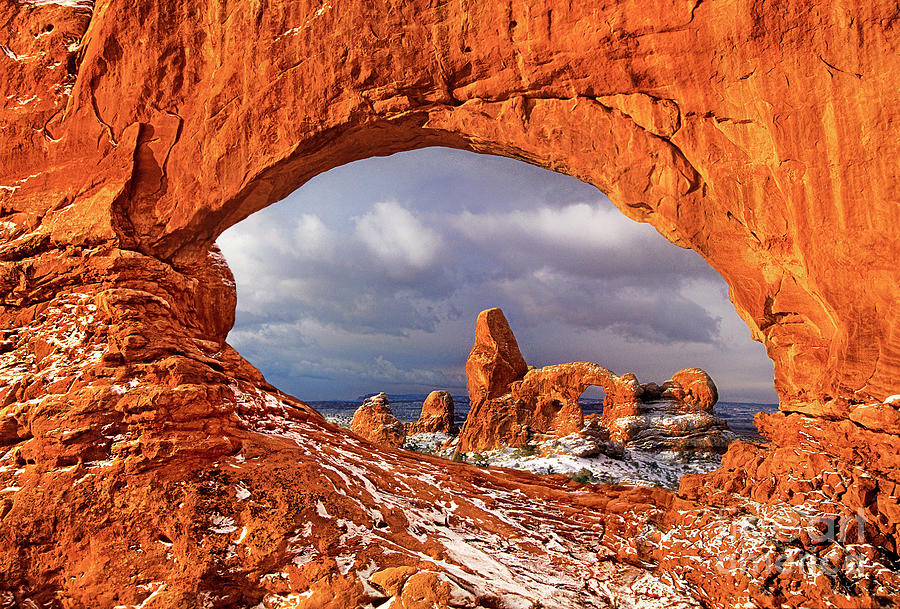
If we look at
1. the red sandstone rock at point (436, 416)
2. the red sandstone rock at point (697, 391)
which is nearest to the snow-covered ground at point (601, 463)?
the red sandstone rock at point (697, 391)

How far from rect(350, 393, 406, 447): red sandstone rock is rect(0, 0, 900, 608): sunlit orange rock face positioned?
2085 centimetres

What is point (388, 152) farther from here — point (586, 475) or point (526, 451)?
point (526, 451)

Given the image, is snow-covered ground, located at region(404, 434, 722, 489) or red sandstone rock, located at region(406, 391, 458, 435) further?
red sandstone rock, located at region(406, 391, 458, 435)

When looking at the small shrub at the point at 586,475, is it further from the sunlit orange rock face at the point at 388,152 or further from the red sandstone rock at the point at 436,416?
the red sandstone rock at the point at 436,416

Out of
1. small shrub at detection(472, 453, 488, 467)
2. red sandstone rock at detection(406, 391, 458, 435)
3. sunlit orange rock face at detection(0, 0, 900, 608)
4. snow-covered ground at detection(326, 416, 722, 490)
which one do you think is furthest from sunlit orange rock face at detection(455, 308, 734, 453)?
sunlit orange rock face at detection(0, 0, 900, 608)

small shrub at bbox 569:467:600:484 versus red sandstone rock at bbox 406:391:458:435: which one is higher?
small shrub at bbox 569:467:600:484

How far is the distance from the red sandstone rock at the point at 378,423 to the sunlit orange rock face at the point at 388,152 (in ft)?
68.4

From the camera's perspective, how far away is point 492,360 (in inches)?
1088

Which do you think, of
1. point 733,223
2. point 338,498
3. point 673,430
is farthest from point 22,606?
point 673,430

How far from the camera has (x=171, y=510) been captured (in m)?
5.49

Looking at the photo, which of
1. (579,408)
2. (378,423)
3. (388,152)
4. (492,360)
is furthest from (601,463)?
(388,152)

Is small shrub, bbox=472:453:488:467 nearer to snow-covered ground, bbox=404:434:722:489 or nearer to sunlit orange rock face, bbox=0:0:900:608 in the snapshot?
snow-covered ground, bbox=404:434:722:489

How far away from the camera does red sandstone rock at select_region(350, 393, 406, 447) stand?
28578 millimetres

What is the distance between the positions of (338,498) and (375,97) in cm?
576
